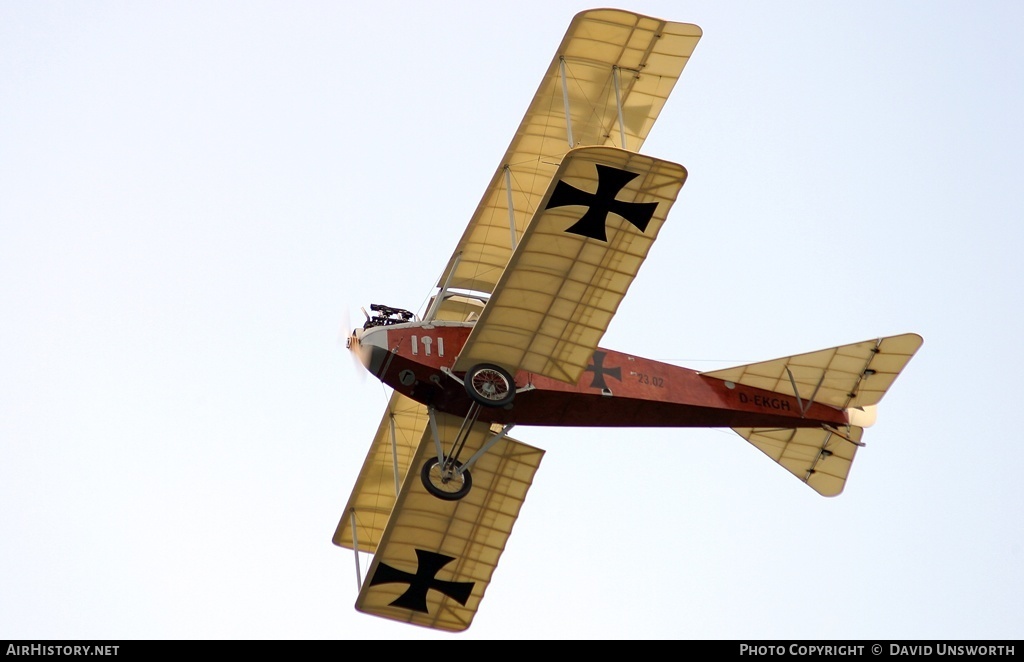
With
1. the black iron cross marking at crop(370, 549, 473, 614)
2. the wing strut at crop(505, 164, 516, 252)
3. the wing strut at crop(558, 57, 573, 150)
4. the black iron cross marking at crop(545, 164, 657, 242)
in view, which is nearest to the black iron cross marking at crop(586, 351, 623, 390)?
the wing strut at crop(505, 164, 516, 252)

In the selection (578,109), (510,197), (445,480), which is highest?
(578,109)

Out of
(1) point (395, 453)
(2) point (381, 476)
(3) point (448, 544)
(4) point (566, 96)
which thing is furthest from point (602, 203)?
(2) point (381, 476)

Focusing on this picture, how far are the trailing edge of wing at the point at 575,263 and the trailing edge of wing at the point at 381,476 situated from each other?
156 inches

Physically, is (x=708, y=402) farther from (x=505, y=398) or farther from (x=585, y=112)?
(x=585, y=112)

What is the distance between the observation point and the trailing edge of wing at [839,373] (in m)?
21.6

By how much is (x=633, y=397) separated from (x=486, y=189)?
3.75 meters

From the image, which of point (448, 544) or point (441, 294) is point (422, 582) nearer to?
point (448, 544)

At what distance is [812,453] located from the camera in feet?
74.5

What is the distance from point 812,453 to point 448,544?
5971 millimetres

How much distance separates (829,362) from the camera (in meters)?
21.8

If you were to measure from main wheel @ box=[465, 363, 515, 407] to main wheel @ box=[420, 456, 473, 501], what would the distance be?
1688 mm
